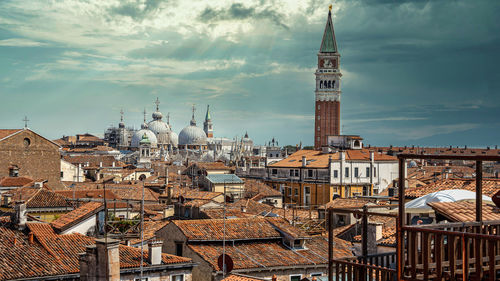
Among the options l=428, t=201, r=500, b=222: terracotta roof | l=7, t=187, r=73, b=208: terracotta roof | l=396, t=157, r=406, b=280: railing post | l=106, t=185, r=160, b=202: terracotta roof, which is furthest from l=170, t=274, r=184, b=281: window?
l=106, t=185, r=160, b=202: terracotta roof

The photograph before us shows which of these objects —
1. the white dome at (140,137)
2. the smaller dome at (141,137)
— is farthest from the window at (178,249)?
the white dome at (140,137)

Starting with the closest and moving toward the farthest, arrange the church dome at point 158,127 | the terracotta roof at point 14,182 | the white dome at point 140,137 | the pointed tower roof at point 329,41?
the terracotta roof at point 14,182 → the pointed tower roof at point 329,41 → the white dome at point 140,137 → the church dome at point 158,127

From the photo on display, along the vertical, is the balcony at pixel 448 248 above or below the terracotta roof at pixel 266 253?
above

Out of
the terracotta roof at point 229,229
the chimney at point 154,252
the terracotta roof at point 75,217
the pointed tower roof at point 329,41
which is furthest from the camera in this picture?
the pointed tower roof at point 329,41

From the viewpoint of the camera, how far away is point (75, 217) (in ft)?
63.9

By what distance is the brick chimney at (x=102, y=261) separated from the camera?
12398mm

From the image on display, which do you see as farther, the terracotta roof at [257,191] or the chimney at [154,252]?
the terracotta roof at [257,191]

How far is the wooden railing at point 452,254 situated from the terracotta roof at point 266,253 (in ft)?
41.1

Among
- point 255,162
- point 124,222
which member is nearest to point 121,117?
point 255,162

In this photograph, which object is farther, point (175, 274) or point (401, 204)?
point (175, 274)

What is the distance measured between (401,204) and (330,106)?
11523 cm

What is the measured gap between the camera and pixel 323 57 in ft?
399

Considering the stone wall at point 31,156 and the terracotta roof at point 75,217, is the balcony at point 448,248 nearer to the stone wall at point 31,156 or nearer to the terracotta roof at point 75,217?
the terracotta roof at point 75,217

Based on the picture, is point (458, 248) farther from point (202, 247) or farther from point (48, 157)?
point (48, 157)
